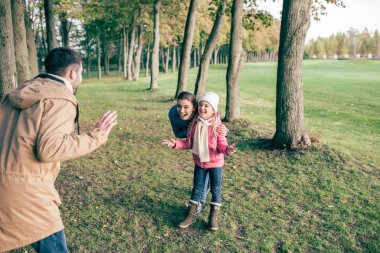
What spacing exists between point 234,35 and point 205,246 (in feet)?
25.4

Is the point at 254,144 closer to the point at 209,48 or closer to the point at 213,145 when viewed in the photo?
the point at 213,145

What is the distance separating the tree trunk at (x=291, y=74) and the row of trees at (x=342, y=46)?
132 m

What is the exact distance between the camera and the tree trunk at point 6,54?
24.4 ft

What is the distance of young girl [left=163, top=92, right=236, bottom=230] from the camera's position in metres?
4.64

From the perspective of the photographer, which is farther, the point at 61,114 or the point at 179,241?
the point at 179,241

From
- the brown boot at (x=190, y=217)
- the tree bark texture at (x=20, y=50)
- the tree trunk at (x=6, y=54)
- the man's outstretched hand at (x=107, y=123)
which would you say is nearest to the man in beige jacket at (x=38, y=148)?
the man's outstretched hand at (x=107, y=123)

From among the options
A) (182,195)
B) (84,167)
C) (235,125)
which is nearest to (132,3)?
(235,125)

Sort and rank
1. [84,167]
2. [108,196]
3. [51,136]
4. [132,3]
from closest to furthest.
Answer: [51,136] < [108,196] < [84,167] < [132,3]

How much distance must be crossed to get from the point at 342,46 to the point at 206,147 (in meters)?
143

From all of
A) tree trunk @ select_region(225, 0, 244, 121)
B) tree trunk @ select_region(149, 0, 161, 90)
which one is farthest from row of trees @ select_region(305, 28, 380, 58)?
tree trunk @ select_region(225, 0, 244, 121)

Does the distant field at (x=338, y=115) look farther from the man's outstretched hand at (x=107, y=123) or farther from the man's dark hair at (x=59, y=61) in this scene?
the man's dark hair at (x=59, y=61)

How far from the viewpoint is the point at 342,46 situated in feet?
435

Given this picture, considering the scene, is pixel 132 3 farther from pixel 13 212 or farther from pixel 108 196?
pixel 13 212

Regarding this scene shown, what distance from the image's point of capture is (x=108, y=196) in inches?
237
